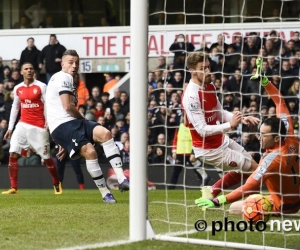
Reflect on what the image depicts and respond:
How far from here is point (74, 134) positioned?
11.4 meters

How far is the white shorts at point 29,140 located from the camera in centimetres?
1517

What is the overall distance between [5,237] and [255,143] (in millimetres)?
9584

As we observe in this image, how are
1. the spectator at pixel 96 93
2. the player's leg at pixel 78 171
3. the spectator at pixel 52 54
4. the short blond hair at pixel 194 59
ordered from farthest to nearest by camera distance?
the spectator at pixel 52 54 → the spectator at pixel 96 93 → the player's leg at pixel 78 171 → the short blond hair at pixel 194 59

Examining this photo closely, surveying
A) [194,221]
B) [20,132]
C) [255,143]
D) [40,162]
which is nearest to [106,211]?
[194,221]

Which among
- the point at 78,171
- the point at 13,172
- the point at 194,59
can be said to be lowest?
the point at 78,171

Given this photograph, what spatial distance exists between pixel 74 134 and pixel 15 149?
3.96 metres

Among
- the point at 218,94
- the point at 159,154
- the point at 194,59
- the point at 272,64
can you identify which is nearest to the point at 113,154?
the point at 194,59

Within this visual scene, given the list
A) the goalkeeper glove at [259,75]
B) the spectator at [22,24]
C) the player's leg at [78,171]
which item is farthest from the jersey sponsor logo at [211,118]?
the spectator at [22,24]

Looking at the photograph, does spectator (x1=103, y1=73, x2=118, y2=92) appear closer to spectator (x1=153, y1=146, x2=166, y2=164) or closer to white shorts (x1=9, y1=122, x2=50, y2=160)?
spectator (x1=153, y1=146, x2=166, y2=164)

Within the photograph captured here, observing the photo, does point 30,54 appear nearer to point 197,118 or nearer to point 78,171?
point 78,171

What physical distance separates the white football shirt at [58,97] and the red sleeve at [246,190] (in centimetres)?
296

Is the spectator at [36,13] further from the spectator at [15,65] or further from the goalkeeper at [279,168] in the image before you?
the goalkeeper at [279,168]

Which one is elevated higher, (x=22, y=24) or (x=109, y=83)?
(x=22, y=24)

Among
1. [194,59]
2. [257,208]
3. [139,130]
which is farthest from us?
[194,59]
